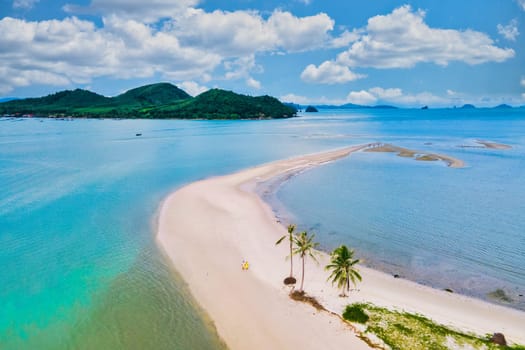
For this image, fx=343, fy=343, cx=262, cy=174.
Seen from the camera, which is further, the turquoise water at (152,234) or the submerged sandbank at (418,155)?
the submerged sandbank at (418,155)

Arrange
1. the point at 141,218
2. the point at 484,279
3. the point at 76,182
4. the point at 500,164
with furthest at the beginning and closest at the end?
the point at 500,164 → the point at 76,182 → the point at 141,218 → the point at 484,279

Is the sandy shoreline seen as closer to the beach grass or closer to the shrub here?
the shrub

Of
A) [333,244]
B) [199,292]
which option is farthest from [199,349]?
[333,244]

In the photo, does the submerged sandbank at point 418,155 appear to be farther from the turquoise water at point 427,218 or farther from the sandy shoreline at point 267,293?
the sandy shoreline at point 267,293

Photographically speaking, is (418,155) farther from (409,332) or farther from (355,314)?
(409,332)

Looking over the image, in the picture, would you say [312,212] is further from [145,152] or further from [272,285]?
[145,152]

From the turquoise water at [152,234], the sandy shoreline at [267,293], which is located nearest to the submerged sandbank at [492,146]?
→ the turquoise water at [152,234]
